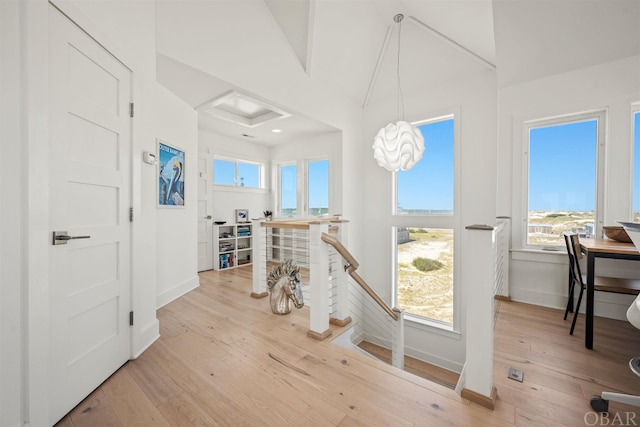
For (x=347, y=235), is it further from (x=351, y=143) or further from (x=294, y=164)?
(x=294, y=164)

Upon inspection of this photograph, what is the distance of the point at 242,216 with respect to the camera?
18.5 feet

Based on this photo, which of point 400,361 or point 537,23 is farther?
point 400,361

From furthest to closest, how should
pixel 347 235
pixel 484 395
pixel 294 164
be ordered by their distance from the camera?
pixel 294 164, pixel 347 235, pixel 484 395

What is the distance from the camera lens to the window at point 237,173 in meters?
5.25

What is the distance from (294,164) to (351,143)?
170cm

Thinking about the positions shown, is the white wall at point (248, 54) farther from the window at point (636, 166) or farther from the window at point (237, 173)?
the window at point (636, 166)

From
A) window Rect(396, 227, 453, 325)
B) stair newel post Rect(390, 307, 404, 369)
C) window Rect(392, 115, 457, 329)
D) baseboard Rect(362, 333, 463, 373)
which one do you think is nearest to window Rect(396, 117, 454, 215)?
window Rect(392, 115, 457, 329)

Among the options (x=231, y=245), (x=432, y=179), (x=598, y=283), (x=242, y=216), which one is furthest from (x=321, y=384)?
(x=242, y=216)

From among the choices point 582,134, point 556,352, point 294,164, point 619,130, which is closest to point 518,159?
point 582,134

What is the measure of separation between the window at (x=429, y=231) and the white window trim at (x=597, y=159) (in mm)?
861

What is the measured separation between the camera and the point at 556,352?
2010mm

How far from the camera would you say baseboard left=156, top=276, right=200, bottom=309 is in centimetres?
300

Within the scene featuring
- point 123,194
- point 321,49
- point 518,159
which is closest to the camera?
point 123,194

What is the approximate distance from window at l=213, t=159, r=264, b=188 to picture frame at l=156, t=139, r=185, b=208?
164 centimetres
